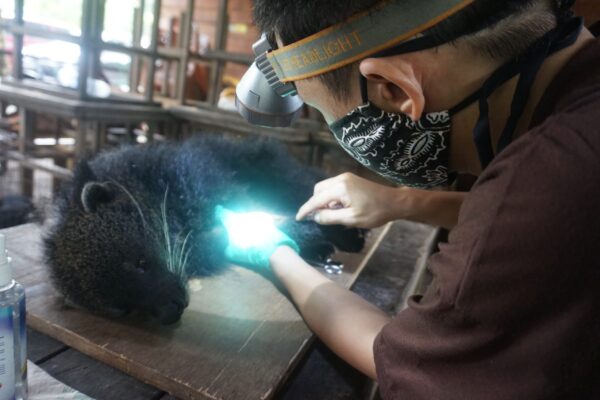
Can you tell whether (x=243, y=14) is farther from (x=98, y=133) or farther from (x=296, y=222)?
(x=296, y=222)

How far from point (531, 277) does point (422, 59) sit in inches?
14.6

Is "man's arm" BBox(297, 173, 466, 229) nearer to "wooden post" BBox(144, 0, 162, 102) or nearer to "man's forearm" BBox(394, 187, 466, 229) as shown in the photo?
"man's forearm" BBox(394, 187, 466, 229)

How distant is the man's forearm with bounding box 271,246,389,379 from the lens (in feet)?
2.83

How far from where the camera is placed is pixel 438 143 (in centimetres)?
83

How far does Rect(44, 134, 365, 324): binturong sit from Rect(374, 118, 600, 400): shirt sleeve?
23.5 inches

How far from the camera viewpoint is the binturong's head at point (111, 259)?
98 centimetres

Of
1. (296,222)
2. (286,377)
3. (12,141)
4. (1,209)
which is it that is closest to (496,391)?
(286,377)

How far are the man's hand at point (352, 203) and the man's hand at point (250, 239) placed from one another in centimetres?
10

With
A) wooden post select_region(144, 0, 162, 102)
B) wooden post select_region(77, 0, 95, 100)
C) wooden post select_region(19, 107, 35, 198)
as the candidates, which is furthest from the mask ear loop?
wooden post select_region(19, 107, 35, 198)

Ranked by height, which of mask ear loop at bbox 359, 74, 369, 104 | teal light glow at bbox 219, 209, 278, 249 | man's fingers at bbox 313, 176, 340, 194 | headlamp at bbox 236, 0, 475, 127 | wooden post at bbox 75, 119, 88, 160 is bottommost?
teal light glow at bbox 219, 209, 278, 249

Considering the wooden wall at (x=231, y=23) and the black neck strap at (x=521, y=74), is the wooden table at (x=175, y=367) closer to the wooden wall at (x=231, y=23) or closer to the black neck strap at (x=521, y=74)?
the black neck strap at (x=521, y=74)

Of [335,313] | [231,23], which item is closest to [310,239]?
[335,313]

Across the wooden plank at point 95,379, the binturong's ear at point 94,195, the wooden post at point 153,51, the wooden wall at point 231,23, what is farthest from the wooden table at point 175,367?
the wooden wall at point 231,23

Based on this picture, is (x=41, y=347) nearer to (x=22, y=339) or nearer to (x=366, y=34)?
(x=22, y=339)
